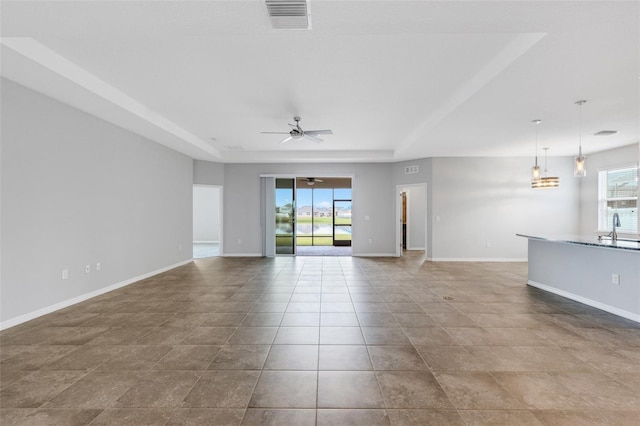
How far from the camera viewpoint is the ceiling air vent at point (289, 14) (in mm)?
1920

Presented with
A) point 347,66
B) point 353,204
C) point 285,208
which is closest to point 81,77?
point 347,66

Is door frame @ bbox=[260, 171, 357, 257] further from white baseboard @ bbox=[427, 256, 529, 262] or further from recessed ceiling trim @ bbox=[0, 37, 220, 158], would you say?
recessed ceiling trim @ bbox=[0, 37, 220, 158]

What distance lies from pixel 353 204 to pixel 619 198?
610 centimetres

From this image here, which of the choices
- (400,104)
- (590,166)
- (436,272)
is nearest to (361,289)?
(436,272)

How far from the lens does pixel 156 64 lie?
119 inches

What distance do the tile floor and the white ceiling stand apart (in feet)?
9.08

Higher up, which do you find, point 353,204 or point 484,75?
point 484,75

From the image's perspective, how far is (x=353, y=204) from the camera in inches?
317

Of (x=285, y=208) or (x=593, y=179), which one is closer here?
(x=593, y=179)

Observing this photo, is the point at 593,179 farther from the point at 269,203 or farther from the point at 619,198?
the point at 269,203

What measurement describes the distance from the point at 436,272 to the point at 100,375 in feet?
18.6

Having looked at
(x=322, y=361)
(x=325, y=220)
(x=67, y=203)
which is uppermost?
(x=67, y=203)

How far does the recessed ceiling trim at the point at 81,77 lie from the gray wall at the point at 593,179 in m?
9.46

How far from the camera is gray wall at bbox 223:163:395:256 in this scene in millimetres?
8039
